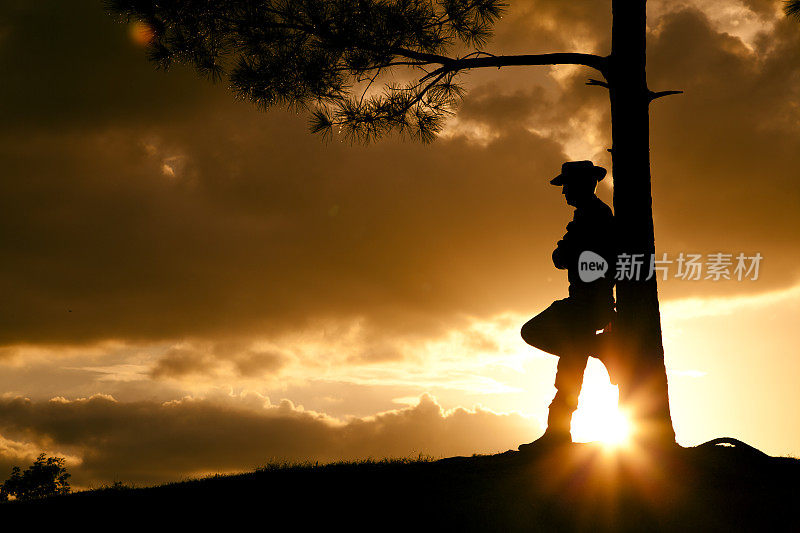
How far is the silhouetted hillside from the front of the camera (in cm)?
512

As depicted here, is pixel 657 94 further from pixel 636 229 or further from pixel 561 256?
pixel 561 256

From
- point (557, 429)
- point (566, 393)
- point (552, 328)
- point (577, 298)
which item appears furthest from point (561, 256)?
point (557, 429)

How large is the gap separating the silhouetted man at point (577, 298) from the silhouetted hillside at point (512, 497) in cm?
47

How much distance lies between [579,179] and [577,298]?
1093 mm

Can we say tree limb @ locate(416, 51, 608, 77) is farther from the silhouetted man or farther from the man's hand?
the man's hand

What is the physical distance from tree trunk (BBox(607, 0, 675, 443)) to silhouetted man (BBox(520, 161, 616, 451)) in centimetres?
34

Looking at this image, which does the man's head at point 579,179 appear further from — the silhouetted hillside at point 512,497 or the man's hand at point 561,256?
the silhouetted hillside at point 512,497

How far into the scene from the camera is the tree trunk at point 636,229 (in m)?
6.62

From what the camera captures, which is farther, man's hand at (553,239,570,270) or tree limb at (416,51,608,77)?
tree limb at (416,51,608,77)

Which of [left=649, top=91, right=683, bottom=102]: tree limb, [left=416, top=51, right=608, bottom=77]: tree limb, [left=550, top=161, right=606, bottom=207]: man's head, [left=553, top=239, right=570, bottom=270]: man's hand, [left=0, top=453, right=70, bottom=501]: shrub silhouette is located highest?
[left=416, top=51, right=608, bottom=77]: tree limb

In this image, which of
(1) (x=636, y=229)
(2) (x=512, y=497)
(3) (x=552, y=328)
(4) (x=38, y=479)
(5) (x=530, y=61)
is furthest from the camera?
(4) (x=38, y=479)

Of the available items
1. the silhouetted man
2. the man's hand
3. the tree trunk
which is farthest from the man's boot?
the man's hand

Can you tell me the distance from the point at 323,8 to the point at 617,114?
3632 millimetres

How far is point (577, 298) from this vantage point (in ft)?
21.0
